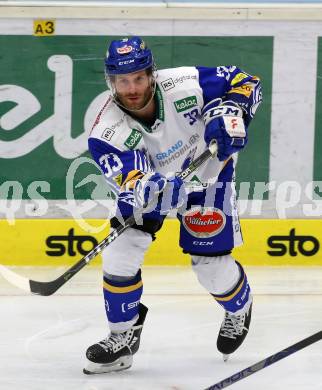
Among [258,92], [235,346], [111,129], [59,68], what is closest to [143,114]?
[111,129]

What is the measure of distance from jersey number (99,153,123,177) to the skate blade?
2.29 feet

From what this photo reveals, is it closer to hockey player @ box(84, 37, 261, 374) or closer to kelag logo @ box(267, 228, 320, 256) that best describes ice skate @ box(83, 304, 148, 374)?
hockey player @ box(84, 37, 261, 374)

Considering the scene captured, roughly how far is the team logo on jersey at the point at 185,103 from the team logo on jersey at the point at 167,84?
0.06 metres

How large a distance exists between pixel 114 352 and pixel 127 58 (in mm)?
1060

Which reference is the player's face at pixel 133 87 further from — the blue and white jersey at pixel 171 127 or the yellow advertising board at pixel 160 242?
the yellow advertising board at pixel 160 242

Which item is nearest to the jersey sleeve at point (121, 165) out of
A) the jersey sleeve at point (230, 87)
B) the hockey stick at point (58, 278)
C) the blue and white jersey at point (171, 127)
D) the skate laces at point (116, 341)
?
the blue and white jersey at point (171, 127)

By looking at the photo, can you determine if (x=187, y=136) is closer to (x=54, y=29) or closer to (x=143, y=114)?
(x=143, y=114)

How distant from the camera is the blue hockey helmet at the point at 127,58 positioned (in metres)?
3.64

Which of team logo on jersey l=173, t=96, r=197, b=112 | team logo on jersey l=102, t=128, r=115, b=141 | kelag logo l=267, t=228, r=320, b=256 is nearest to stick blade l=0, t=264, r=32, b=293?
team logo on jersey l=102, t=128, r=115, b=141

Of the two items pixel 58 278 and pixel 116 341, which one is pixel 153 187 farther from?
pixel 116 341

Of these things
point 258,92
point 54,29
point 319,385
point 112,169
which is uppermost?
point 54,29

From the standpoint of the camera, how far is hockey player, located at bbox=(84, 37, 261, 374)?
3684mm

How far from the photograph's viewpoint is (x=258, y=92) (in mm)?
3975

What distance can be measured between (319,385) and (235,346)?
1.44 ft
